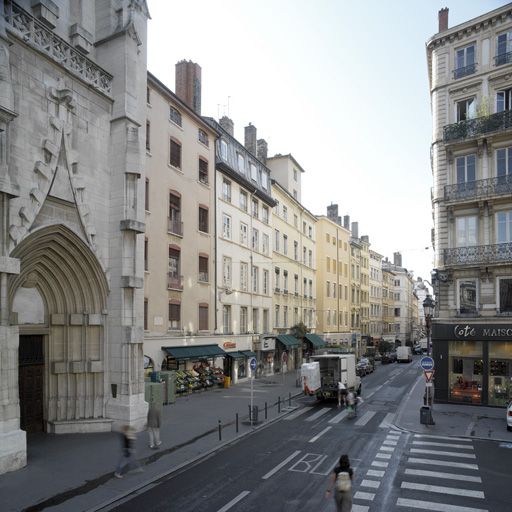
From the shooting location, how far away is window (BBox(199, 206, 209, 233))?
31297 millimetres

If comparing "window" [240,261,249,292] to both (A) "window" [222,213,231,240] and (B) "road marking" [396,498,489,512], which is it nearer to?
(A) "window" [222,213,231,240]

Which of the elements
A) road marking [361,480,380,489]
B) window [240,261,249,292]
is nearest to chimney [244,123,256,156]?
window [240,261,249,292]

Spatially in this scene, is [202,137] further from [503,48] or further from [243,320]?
[503,48]

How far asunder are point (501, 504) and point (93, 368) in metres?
13.4

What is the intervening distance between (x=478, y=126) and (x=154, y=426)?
23.0 meters

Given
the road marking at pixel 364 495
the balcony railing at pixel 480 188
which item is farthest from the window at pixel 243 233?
the road marking at pixel 364 495

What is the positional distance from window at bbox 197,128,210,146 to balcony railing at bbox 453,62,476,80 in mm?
15800

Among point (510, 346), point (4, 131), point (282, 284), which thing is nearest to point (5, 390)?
point (4, 131)

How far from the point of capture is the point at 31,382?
16703mm

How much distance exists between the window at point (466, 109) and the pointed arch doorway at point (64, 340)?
22.1 m

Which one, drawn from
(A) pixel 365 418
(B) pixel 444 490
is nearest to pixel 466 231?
(A) pixel 365 418

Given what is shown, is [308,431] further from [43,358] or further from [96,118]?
[96,118]

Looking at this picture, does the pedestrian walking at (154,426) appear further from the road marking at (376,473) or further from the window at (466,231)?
the window at (466,231)

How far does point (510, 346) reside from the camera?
24734 mm
